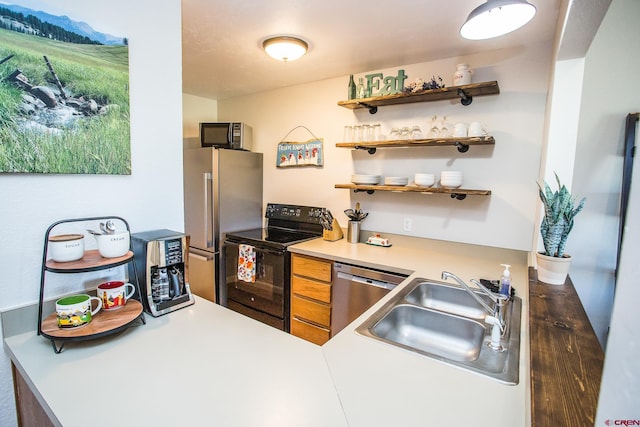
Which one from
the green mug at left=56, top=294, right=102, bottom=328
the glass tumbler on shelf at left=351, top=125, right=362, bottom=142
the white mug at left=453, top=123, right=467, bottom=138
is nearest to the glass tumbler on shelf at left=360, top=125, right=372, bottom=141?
the glass tumbler on shelf at left=351, top=125, right=362, bottom=142

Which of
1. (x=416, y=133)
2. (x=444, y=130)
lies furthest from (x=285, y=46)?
(x=444, y=130)

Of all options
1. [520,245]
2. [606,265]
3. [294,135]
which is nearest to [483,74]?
[520,245]

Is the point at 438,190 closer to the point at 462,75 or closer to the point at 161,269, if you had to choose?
the point at 462,75

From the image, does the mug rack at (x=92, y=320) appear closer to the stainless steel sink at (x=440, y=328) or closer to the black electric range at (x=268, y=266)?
the stainless steel sink at (x=440, y=328)

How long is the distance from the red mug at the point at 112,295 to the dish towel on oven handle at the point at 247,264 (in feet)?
5.03

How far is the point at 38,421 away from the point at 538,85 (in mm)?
2869

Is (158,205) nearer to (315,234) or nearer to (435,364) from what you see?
(435,364)

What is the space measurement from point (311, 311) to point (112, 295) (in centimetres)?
154

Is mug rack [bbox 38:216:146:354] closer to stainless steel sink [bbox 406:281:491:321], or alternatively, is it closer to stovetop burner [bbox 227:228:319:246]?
stainless steel sink [bbox 406:281:491:321]

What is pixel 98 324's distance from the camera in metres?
1.03

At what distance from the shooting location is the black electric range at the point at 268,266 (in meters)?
2.56

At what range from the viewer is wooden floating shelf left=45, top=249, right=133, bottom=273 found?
978 millimetres

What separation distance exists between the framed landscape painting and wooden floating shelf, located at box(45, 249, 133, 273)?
303 millimetres

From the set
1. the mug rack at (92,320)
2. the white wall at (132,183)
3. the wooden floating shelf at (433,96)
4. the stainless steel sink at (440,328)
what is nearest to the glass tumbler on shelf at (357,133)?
the wooden floating shelf at (433,96)
